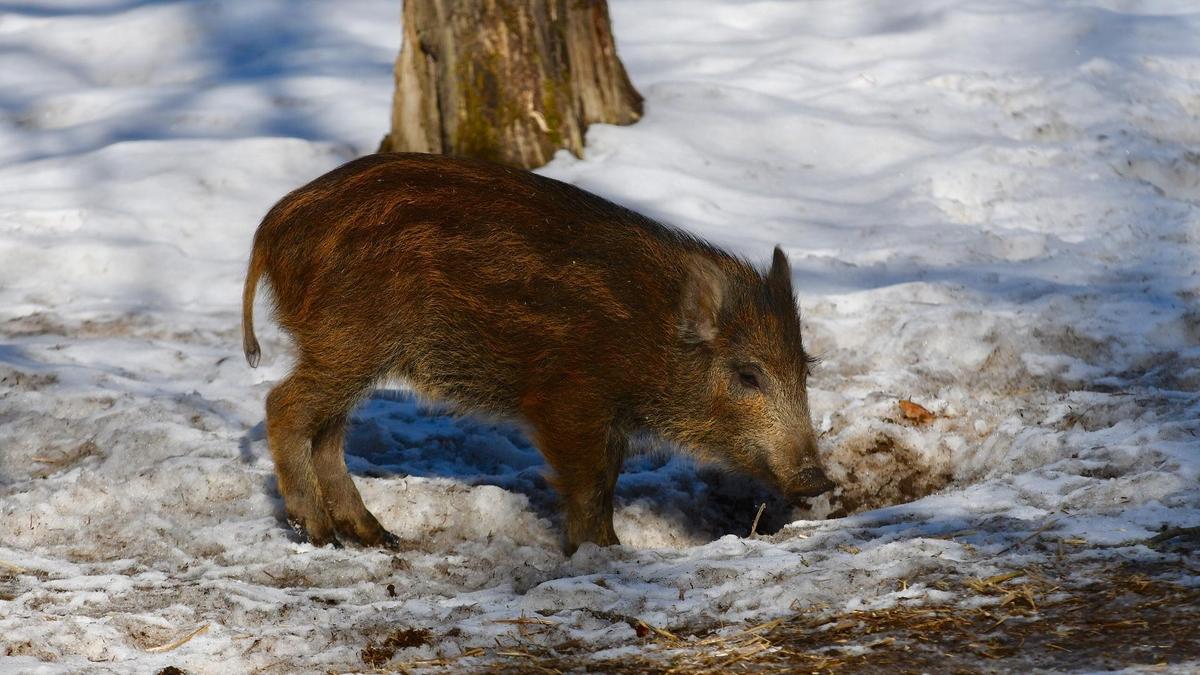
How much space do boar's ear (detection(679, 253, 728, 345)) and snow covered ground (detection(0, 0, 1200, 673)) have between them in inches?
31.1

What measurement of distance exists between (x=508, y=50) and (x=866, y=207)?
7.20 feet

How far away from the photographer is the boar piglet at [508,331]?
14.2ft

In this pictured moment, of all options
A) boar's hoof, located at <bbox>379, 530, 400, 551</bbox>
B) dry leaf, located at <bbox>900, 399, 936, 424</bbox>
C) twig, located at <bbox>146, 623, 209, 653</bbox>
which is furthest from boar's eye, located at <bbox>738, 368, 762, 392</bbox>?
twig, located at <bbox>146, 623, 209, 653</bbox>

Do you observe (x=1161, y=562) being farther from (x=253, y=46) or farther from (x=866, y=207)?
(x=253, y=46)

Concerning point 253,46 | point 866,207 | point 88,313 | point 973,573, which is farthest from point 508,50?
point 973,573

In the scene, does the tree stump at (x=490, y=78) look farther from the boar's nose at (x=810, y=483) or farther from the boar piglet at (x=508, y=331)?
the boar's nose at (x=810, y=483)

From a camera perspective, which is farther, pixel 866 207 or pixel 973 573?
pixel 866 207

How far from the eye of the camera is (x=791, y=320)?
4672 millimetres

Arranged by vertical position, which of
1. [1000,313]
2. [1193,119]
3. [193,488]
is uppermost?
[1193,119]

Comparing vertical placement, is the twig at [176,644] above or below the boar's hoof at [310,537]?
above

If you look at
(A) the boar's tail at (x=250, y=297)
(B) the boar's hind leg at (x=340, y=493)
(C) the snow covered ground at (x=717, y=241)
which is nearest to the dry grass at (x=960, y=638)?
(C) the snow covered ground at (x=717, y=241)

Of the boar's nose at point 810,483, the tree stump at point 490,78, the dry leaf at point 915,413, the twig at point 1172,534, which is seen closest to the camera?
the twig at point 1172,534

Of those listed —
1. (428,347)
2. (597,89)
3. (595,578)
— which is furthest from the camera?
(597,89)

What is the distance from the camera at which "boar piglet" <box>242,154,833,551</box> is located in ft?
14.2
